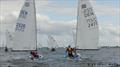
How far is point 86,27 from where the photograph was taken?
39.9 m

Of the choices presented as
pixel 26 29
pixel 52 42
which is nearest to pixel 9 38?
pixel 52 42

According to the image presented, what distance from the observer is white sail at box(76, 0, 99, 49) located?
39188mm

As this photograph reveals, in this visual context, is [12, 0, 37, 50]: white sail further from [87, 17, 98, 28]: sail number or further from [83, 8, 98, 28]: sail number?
[87, 17, 98, 28]: sail number

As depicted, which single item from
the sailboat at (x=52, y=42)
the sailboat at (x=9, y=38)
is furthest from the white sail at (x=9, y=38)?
the sailboat at (x=52, y=42)

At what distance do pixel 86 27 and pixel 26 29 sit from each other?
6.32 meters

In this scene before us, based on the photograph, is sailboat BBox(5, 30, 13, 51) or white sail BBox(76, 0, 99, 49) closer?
white sail BBox(76, 0, 99, 49)

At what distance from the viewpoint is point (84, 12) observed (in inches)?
1547

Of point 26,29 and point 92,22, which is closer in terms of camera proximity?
point 92,22

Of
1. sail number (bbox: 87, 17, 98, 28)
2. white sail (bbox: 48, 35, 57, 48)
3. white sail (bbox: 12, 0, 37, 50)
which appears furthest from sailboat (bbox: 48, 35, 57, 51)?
sail number (bbox: 87, 17, 98, 28)

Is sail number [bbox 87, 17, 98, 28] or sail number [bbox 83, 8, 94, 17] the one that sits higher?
sail number [bbox 83, 8, 94, 17]

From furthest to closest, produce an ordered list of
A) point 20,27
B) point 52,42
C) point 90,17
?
point 52,42, point 20,27, point 90,17

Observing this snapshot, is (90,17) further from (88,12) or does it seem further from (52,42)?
(52,42)

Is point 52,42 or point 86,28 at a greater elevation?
point 86,28

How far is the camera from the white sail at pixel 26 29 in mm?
40406
